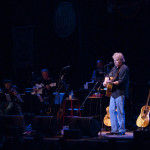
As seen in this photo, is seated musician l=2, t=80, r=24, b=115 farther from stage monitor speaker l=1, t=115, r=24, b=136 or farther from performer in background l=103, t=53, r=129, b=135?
performer in background l=103, t=53, r=129, b=135

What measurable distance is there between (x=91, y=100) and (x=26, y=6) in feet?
17.4

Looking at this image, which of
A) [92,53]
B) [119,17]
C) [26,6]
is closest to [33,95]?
[92,53]

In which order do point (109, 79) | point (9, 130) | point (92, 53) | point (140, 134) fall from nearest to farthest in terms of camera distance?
1. point (140, 134)
2. point (9, 130)
3. point (109, 79)
4. point (92, 53)

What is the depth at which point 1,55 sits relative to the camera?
13.6m

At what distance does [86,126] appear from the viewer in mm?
7746

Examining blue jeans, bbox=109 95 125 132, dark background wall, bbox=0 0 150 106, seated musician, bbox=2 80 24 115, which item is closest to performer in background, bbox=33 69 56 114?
seated musician, bbox=2 80 24 115

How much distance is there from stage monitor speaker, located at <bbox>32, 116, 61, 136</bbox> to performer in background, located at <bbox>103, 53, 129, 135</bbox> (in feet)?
4.95

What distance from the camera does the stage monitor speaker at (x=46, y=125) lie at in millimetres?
7953

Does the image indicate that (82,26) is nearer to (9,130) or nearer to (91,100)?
(91,100)

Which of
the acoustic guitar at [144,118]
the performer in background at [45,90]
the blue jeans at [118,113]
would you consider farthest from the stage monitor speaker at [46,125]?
the acoustic guitar at [144,118]

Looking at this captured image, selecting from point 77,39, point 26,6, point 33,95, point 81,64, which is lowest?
point 33,95

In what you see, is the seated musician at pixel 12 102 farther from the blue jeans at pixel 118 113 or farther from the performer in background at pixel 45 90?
the blue jeans at pixel 118 113

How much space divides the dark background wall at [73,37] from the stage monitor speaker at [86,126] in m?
2.55

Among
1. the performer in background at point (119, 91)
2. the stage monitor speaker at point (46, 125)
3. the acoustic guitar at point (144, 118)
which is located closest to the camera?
the stage monitor speaker at point (46, 125)
